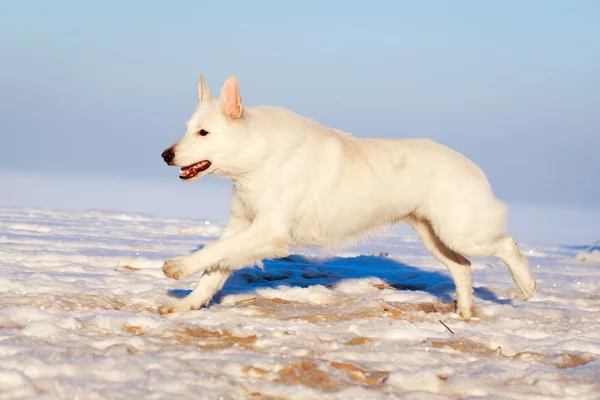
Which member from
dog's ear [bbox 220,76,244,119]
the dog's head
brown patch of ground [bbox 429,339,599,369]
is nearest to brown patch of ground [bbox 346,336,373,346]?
brown patch of ground [bbox 429,339,599,369]

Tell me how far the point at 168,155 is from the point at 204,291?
4.24 feet

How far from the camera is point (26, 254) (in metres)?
8.78

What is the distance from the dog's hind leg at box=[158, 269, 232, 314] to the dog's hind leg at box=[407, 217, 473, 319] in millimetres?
1957

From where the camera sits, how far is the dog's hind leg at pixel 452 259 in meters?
7.16

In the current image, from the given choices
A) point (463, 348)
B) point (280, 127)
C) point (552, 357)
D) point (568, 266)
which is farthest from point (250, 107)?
point (568, 266)

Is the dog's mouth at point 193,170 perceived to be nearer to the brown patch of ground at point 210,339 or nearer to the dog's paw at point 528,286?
the brown patch of ground at point 210,339

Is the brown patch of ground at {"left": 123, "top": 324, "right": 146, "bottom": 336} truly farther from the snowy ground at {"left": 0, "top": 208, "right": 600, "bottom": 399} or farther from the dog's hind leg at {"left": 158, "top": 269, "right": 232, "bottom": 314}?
the dog's hind leg at {"left": 158, "top": 269, "right": 232, "bottom": 314}

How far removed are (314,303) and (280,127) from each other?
76.2 inches

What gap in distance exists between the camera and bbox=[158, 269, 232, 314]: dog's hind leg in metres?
6.43

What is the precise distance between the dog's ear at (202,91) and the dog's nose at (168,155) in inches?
23.0

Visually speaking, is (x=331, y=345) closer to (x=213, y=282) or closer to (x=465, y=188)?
(x=213, y=282)

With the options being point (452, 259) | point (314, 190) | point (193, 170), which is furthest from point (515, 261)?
point (193, 170)

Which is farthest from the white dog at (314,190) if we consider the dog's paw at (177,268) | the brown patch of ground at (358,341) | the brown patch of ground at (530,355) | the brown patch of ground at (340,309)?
the brown patch of ground at (530,355)

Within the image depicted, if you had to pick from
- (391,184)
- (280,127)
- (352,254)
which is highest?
(280,127)
